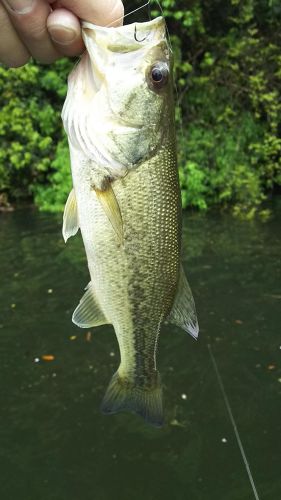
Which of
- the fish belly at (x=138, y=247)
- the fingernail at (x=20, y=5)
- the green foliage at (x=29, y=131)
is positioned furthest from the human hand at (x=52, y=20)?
the green foliage at (x=29, y=131)

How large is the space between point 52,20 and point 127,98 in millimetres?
318

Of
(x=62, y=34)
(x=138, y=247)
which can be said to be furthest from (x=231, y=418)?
(x=62, y=34)

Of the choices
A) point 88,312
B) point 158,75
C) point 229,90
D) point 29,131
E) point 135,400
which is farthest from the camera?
point 29,131

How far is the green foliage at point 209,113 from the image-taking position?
11203 mm

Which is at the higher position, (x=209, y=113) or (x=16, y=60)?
(x=16, y=60)

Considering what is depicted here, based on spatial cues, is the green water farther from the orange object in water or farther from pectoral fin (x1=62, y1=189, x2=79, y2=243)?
pectoral fin (x1=62, y1=189, x2=79, y2=243)

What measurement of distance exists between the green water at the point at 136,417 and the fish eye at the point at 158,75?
2950 millimetres

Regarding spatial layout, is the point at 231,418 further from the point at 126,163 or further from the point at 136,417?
the point at 126,163

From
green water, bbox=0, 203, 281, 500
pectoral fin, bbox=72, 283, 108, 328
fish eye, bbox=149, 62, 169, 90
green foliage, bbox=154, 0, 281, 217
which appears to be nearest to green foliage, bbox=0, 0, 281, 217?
green foliage, bbox=154, 0, 281, 217

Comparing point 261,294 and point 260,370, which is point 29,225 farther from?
point 260,370

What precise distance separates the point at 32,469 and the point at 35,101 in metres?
10.2

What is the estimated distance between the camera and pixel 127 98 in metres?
1.75

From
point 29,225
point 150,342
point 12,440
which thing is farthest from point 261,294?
point 29,225

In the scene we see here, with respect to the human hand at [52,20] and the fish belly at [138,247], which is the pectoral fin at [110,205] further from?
the human hand at [52,20]
